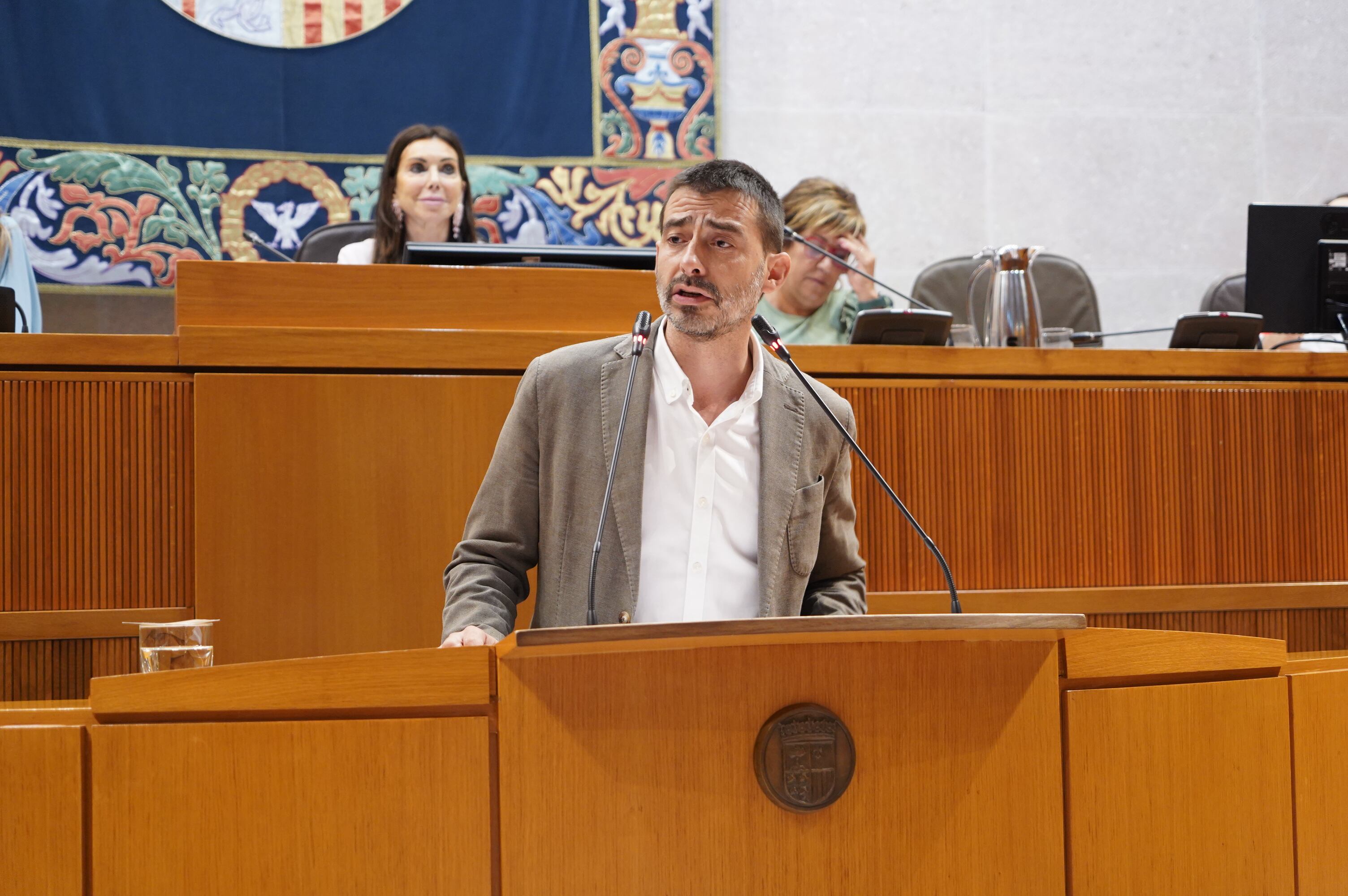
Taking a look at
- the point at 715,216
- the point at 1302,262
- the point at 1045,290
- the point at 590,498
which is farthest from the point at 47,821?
the point at 1045,290

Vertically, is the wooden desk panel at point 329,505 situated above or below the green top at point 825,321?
below

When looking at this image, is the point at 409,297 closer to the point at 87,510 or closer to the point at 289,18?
the point at 87,510

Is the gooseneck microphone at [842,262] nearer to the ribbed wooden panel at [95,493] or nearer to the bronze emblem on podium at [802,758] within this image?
the bronze emblem on podium at [802,758]

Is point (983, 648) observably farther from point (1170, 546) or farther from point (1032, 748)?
point (1170, 546)

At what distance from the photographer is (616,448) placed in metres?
1.35

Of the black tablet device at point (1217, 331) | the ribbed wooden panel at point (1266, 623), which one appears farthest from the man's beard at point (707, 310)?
the black tablet device at point (1217, 331)

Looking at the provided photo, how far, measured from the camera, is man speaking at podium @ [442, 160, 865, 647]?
1.54 metres

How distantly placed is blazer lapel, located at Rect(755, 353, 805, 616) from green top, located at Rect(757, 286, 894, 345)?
1.38 metres

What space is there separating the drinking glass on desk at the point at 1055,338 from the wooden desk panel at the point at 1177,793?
3.69 ft

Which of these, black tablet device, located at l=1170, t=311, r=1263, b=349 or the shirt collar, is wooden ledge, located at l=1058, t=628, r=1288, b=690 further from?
black tablet device, located at l=1170, t=311, r=1263, b=349

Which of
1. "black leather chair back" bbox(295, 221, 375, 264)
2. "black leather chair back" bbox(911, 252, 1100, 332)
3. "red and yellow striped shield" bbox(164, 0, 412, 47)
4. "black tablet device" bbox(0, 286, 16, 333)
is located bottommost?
"black tablet device" bbox(0, 286, 16, 333)

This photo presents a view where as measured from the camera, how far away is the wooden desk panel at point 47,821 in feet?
3.38

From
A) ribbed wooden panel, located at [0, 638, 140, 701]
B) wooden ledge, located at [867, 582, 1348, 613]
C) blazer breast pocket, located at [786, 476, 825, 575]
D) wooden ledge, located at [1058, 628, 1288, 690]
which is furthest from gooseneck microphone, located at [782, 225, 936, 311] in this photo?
ribbed wooden panel, located at [0, 638, 140, 701]

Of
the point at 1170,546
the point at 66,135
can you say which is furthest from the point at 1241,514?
the point at 66,135
